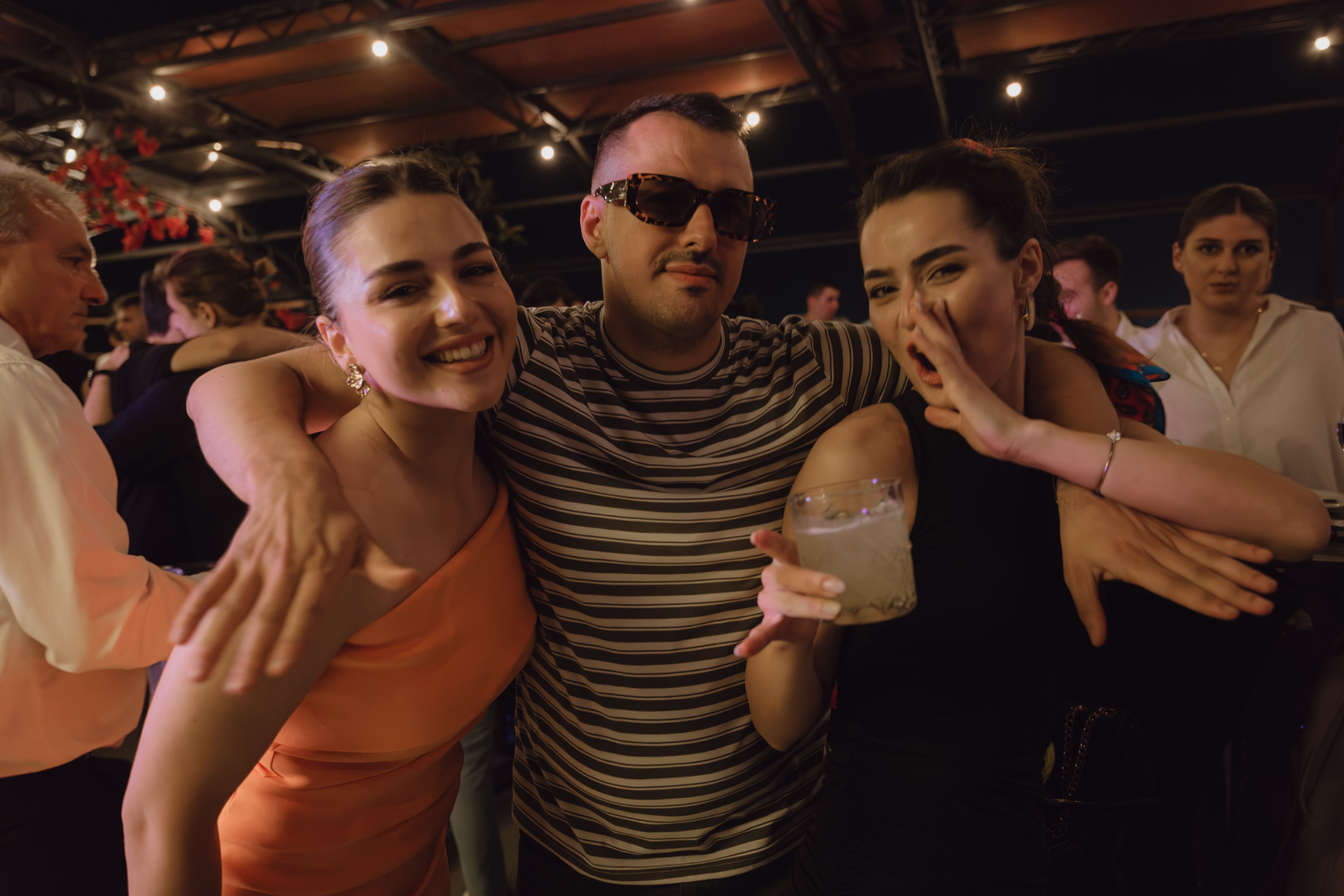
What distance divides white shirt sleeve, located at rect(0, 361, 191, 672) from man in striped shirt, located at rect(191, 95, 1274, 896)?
0.39m

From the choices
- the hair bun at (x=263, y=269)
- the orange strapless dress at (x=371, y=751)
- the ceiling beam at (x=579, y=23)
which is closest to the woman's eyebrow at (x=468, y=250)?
the orange strapless dress at (x=371, y=751)

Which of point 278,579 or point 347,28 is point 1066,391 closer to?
point 278,579

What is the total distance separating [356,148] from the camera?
9.10 m

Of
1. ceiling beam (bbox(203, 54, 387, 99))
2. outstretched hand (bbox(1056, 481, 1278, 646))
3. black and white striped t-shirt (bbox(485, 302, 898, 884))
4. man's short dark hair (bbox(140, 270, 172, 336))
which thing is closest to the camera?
outstretched hand (bbox(1056, 481, 1278, 646))

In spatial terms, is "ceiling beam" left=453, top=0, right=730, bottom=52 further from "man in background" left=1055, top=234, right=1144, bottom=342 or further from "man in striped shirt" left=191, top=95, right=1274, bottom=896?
"man in striped shirt" left=191, top=95, right=1274, bottom=896

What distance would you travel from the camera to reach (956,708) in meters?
1.31

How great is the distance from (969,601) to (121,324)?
615cm

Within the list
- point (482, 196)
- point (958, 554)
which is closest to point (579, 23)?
point (482, 196)

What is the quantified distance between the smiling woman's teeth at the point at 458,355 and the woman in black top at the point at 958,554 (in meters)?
0.63

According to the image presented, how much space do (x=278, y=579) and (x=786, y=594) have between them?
0.67 m

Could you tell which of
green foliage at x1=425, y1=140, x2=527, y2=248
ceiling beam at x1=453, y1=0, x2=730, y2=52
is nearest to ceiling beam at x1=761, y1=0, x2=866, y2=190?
ceiling beam at x1=453, y1=0, x2=730, y2=52

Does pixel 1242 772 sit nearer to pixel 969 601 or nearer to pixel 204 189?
pixel 969 601

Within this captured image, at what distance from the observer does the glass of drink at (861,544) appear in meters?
1.07

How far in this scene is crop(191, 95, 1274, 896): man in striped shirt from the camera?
1.53 metres
